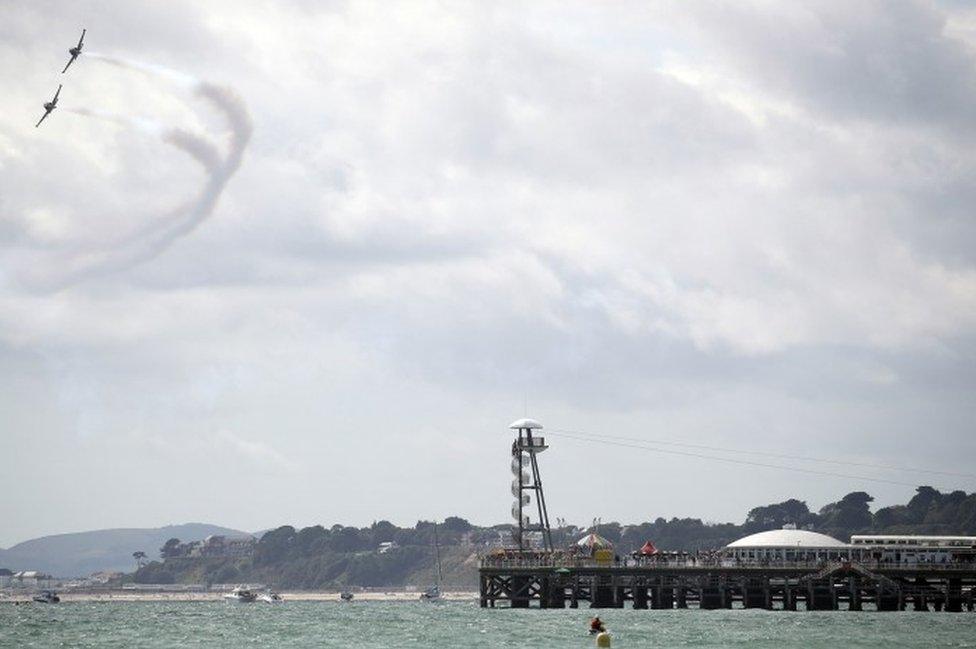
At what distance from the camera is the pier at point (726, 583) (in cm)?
14712

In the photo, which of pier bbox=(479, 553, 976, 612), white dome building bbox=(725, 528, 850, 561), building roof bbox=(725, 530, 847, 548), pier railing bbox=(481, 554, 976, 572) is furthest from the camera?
building roof bbox=(725, 530, 847, 548)

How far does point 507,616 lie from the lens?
139125mm

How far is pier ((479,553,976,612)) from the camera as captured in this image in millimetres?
147125

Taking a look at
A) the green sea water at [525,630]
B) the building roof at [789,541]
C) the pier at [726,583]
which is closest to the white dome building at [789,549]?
the building roof at [789,541]

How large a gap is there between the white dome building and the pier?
392 cm

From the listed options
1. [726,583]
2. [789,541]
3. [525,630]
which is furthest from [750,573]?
[525,630]

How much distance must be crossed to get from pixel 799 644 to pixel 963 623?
30.6 meters

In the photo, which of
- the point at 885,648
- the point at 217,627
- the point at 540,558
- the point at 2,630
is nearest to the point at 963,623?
the point at 885,648

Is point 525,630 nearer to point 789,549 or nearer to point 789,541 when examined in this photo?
point 789,549

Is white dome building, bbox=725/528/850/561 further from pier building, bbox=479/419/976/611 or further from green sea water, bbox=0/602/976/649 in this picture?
green sea water, bbox=0/602/976/649

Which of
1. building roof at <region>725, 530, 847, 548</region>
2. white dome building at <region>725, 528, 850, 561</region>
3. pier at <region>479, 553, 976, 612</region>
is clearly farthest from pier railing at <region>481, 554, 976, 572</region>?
building roof at <region>725, 530, 847, 548</region>

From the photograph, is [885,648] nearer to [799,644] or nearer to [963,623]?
[799,644]

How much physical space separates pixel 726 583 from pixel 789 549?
41.2 ft

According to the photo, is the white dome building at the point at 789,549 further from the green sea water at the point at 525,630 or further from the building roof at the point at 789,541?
the green sea water at the point at 525,630
